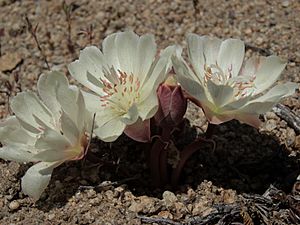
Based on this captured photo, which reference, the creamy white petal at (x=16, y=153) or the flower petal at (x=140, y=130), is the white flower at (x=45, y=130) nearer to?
the creamy white petal at (x=16, y=153)

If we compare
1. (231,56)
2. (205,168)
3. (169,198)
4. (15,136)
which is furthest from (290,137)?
(15,136)

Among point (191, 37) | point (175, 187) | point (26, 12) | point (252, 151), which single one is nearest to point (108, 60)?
point (191, 37)

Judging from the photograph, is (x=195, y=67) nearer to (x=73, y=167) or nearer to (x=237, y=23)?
(x=73, y=167)

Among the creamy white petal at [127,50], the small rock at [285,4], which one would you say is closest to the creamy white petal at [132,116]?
the creamy white petal at [127,50]

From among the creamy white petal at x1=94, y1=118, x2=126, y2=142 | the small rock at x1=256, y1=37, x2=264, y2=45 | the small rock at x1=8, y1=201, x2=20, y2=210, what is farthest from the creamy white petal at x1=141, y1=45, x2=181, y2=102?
the small rock at x1=256, y1=37, x2=264, y2=45

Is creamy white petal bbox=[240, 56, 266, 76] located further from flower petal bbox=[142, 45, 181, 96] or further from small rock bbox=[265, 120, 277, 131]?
small rock bbox=[265, 120, 277, 131]

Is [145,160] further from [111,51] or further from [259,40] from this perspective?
Result: [259,40]

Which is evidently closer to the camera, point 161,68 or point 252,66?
point 161,68
